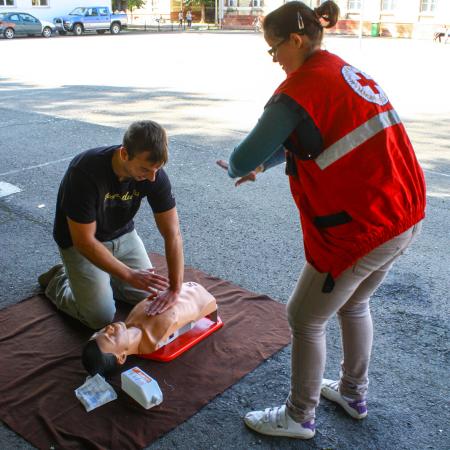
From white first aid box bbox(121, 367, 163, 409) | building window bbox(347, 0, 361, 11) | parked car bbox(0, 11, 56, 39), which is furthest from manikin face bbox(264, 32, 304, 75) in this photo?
building window bbox(347, 0, 361, 11)

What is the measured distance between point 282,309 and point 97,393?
1323 mm

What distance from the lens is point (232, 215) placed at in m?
5.10

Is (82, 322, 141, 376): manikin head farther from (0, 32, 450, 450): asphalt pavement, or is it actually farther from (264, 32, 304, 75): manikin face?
(264, 32, 304, 75): manikin face

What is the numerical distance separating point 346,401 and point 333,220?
105 cm

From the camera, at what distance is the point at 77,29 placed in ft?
105

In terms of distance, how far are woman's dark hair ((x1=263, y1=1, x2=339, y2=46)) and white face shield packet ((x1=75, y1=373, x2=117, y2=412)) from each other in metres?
1.80

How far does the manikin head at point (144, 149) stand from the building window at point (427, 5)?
1382 inches

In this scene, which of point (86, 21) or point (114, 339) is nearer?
point (114, 339)

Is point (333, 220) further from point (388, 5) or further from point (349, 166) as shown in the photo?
point (388, 5)

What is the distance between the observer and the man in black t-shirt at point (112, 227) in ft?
8.68

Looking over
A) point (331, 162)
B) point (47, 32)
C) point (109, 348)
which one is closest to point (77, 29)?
point (47, 32)

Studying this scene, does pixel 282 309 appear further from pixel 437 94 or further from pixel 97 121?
pixel 437 94

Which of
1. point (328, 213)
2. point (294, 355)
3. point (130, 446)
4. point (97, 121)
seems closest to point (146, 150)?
point (328, 213)

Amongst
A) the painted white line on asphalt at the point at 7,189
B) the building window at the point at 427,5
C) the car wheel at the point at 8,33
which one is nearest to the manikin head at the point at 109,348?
the painted white line on asphalt at the point at 7,189
